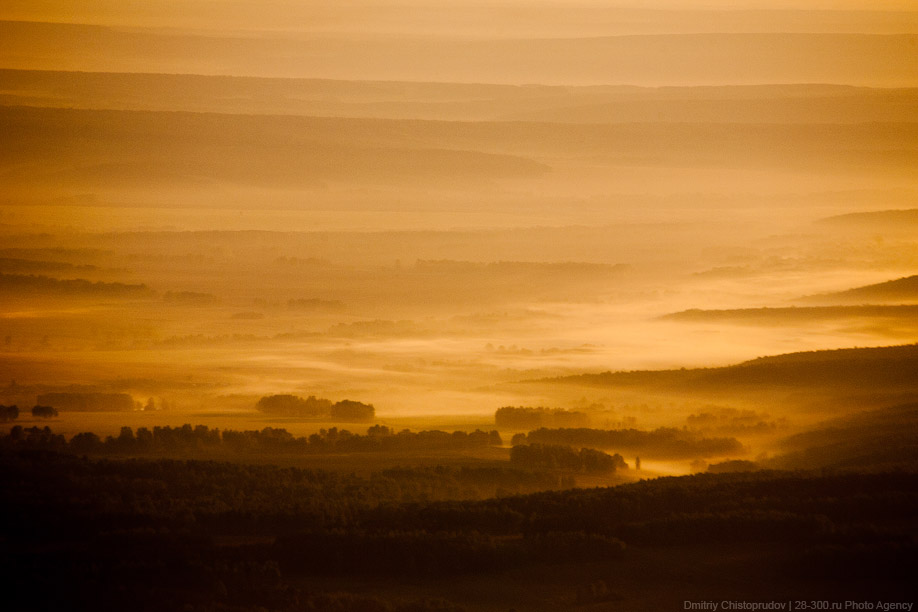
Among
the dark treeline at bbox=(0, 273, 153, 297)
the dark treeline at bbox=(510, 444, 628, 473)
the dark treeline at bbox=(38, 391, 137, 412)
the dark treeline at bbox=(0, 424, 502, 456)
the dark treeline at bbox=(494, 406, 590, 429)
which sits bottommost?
the dark treeline at bbox=(510, 444, 628, 473)

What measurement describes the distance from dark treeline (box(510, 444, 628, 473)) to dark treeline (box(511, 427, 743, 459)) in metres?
0.80

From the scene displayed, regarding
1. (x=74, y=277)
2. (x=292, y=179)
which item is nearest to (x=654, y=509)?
(x=74, y=277)

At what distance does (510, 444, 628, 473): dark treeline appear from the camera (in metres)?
20.1

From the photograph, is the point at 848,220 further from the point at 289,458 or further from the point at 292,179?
the point at 289,458

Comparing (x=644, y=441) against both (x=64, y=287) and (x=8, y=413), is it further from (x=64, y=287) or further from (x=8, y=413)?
(x=64, y=287)

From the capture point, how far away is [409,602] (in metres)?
13.3

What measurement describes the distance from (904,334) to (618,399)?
9.23 metres

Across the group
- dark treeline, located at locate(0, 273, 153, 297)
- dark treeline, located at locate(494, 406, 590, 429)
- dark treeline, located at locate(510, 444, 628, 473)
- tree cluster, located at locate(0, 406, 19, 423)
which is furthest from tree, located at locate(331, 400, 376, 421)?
dark treeline, located at locate(0, 273, 153, 297)

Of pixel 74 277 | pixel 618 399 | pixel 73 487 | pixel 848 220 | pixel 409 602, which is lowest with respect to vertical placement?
pixel 409 602

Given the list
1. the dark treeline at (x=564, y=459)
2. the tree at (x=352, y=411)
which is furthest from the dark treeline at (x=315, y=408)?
the dark treeline at (x=564, y=459)

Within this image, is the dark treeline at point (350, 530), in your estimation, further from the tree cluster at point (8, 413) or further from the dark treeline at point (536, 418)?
the tree cluster at point (8, 413)

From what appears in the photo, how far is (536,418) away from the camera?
23.2 m

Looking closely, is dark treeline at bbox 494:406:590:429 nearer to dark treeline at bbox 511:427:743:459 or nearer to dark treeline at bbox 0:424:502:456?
dark treeline at bbox 511:427:743:459

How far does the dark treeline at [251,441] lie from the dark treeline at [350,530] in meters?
2.55
